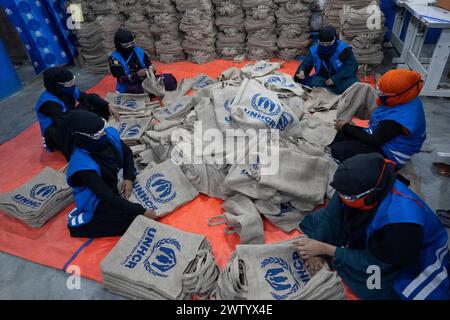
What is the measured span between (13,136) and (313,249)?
3.80 meters

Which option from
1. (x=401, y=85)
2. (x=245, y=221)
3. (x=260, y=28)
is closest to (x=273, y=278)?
(x=245, y=221)

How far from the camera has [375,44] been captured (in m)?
4.20

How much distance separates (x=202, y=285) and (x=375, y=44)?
3931 millimetres

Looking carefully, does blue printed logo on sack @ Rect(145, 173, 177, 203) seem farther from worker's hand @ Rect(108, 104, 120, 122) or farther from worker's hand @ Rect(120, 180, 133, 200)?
worker's hand @ Rect(108, 104, 120, 122)

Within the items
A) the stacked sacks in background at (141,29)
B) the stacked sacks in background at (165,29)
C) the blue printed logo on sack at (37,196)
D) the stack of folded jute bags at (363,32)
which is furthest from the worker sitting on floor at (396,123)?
the stacked sacks in background at (141,29)

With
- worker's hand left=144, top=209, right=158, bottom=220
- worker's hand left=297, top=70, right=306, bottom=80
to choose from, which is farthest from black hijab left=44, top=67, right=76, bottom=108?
worker's hand left=297, top=70, right=306, bottom=80

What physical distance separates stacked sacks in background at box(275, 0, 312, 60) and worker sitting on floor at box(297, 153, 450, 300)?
11.7ft

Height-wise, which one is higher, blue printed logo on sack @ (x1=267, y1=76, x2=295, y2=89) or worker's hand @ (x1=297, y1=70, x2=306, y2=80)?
blue printed logo on sack @ (x1=267, y1=76, x2=295, y2=89)

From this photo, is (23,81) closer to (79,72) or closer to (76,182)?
(79,72)

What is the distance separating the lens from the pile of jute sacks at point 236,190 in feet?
→ 6.17

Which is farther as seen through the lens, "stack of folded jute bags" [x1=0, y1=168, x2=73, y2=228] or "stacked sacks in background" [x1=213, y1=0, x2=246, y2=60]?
"stacked sacks in background" [x1=213, y1=0, x2=246, y2=60]

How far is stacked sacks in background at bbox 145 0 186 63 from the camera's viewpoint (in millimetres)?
4910

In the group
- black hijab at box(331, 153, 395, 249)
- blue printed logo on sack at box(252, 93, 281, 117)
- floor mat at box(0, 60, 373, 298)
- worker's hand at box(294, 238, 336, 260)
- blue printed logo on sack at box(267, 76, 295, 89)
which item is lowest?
floor mat at box(0, 60, 373, 298)
